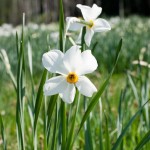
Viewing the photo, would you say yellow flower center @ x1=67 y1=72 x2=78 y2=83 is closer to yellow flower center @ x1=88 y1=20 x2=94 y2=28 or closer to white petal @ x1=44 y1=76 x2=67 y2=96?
white petal @ x1=44 y1=76 x2=67 y2=96

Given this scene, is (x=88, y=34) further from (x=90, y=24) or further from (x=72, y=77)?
(x=72, y=77)

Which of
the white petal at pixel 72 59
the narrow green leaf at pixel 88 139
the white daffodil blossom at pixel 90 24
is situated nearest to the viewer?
the white petal at pixel 72 59

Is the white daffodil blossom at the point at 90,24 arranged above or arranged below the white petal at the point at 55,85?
above

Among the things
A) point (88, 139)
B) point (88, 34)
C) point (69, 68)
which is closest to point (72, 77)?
point (69, 68)

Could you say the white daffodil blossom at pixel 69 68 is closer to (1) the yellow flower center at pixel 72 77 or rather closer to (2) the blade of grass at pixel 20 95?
(1) the yellow flower center at pixel 72 77

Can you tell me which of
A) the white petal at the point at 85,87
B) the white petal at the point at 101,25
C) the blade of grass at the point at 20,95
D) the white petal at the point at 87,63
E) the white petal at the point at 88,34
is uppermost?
the white petal at the point at 101,25

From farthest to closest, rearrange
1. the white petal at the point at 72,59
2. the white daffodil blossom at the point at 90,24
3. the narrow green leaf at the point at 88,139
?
the narrow green leaf at the point at 88,139
the white daffodil blossom at the point at 90,24
the white petal at the point at 72,59

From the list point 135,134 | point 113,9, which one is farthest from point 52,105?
point 113,9

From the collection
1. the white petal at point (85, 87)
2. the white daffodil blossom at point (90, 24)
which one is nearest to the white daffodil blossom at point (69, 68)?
the white petal at point (85, 87)

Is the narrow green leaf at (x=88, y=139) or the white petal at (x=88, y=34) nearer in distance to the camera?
the white petal at (x=88, y=34)
